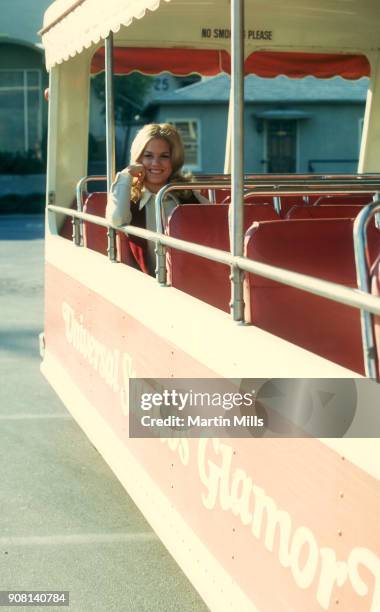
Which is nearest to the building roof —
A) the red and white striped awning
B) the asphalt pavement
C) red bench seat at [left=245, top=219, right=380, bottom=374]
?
the asphalt pavement

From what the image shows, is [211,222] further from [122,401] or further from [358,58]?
[358,58]

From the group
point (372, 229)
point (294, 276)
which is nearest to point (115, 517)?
point (372, 229)

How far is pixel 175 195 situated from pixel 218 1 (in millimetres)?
1326

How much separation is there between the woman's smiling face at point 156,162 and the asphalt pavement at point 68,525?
150cm

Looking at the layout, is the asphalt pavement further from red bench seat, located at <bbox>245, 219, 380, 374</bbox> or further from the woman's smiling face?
the woman's smiling face

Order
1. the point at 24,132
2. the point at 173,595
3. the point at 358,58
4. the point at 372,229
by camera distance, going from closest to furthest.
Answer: the point at 173,595 < the point at 372,229 < the point at 358,58 < the point at 24,132

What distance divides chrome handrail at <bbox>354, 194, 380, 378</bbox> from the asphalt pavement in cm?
158

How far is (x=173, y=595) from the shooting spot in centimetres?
396

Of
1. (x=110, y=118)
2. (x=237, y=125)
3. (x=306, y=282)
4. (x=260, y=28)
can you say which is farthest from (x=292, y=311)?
(x=260, y=28)

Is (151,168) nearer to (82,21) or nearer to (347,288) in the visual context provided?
(82,21)

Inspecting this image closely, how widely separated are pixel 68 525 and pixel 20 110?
118 ft

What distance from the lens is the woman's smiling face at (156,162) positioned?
5.48m

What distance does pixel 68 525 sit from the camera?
4.68m

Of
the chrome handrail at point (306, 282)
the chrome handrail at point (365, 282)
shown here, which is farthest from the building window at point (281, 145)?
the chrome handrail at point (365, 282)
